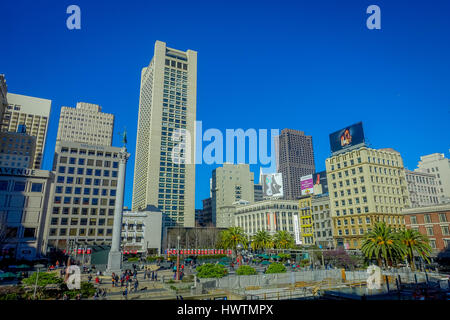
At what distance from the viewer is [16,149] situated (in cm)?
14538

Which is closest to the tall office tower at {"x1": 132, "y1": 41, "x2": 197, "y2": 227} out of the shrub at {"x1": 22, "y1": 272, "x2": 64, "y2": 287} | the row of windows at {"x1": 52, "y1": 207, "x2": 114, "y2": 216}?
the row of windows at {"x1": 52, "y1": 207, "x2": 114, "y2": 216}

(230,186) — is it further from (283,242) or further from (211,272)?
(211,272)

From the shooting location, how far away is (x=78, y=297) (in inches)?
1079

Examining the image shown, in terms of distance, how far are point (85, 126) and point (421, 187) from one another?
617 feet

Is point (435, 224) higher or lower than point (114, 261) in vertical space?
higher

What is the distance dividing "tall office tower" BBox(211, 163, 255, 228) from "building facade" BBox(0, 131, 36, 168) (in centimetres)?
9963

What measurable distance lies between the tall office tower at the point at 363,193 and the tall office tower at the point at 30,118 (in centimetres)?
16086

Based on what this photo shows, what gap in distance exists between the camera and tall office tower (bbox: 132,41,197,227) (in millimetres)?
137750

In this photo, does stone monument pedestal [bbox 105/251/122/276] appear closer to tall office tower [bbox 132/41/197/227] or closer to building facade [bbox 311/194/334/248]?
building facade [bbox 311/194/334/248]

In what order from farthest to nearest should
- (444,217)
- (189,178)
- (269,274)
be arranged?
(189,178) → (444,217) → (269,274)

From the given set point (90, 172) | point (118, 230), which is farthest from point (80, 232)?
point (118, 230)
